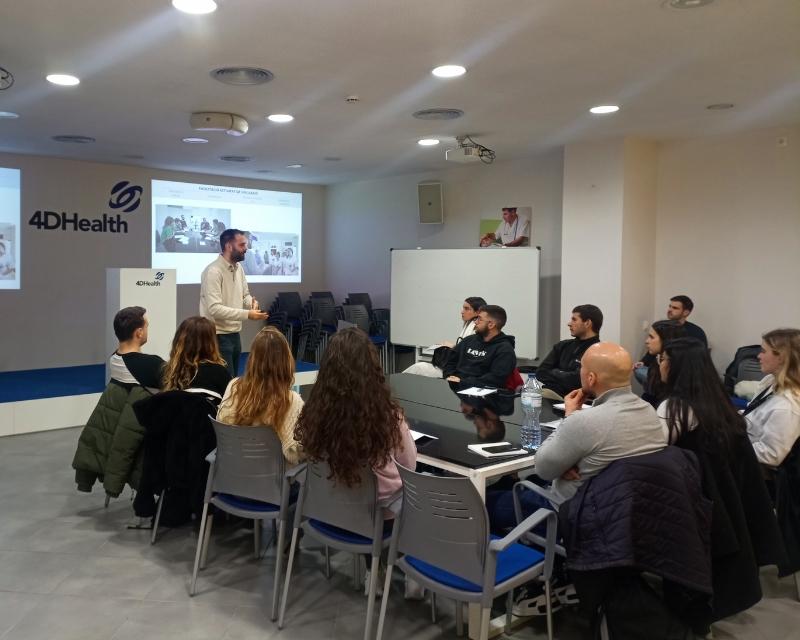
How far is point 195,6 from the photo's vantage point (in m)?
3.16

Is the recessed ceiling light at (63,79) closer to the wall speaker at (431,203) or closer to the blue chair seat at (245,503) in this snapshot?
the blue chair seat at (245,503)

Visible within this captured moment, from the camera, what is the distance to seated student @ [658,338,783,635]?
97.4 inches

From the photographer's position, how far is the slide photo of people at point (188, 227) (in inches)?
339

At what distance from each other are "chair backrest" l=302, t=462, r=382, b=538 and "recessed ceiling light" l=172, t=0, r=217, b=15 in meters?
2.14

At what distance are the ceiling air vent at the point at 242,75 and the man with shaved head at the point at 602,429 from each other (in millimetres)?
2910

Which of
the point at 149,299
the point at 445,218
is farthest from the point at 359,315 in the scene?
the point at 149,299

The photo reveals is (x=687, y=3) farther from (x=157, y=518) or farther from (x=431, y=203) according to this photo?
(x=431, y=203)

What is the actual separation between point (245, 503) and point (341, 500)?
26.1 inches

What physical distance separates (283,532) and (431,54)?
268 centimetres

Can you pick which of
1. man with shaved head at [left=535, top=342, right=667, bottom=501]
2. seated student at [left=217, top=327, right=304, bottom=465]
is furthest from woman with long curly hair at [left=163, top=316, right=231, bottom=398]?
man with shaved head at [left=535, top=342, right=667, bottom=501]

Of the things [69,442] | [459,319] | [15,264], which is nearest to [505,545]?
[69,442]

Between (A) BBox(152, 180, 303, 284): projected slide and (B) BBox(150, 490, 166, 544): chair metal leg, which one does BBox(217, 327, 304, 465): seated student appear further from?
(A) BBox(152, 180, 303, 284): projected slide

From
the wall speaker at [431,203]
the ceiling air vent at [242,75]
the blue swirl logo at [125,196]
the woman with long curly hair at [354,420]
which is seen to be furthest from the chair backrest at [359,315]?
the woman with long curly hair at [354,420]

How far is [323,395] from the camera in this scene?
2.53 m
